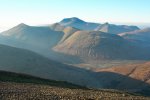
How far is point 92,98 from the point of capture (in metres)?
30.0

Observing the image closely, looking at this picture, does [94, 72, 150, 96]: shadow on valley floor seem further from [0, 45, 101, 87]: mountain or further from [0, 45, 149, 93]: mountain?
[0, 45, 101, 87]: mountain

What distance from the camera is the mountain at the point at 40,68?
128375 mm

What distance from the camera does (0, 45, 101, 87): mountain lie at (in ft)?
421

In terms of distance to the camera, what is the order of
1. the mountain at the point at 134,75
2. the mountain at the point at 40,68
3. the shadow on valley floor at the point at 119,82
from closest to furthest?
the shadow on valley floor at the point at 119,82, the mountain at the point at 134,75, the mountain at the point at 40,68

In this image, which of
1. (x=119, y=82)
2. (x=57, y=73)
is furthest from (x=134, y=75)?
(x=57, y=73)

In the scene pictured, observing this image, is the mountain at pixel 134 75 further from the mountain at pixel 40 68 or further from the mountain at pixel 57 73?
the mountain at pixel 40 68

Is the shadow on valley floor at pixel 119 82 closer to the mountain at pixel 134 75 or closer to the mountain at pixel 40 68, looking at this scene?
the mountain at pixel 134 75

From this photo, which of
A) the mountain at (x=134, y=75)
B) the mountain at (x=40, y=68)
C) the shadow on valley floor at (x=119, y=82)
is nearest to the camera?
the shadow on valley floor at (x=119, y=82)

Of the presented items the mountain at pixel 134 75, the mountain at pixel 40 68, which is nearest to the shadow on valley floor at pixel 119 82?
the mountain at pixel 134 75

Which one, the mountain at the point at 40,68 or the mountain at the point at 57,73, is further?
the mountain at the point at 40,68

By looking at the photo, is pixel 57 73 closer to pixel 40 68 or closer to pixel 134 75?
pixel 40 68

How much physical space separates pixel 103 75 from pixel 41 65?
85.4 feet

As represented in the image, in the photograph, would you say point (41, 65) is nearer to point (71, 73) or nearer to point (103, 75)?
point (71, 73)

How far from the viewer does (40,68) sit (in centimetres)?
13662
